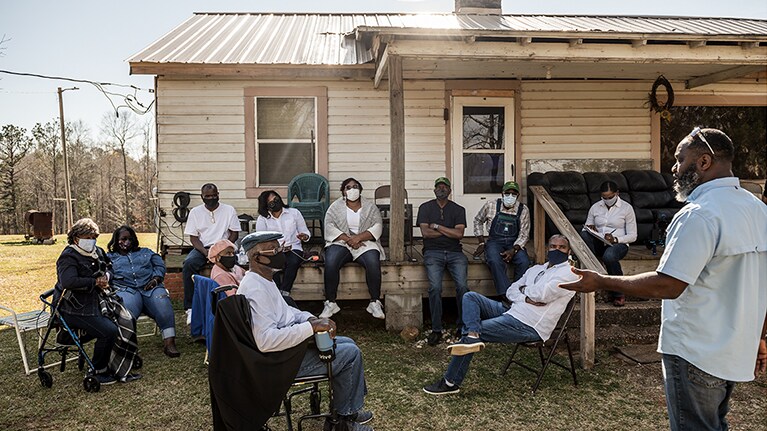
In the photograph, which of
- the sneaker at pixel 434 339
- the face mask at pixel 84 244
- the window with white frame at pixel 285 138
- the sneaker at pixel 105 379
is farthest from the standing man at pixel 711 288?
the window with white frame at pixel 285 138

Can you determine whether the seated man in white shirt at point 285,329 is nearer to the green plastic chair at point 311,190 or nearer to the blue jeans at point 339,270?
the blue jeans at point 339,270

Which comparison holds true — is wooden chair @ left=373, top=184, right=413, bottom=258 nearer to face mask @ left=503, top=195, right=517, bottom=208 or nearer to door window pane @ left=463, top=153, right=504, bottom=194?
door window pane @ left=463, top=153, right=504, bottom=194

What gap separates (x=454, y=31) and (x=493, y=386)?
3275 mm

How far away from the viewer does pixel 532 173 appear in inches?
307

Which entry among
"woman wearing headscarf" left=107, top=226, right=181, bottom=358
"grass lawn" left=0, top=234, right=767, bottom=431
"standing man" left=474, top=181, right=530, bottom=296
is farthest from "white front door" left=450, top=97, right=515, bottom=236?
"woman wearing headscarf" left=107, top=226, right=181, bottom=358

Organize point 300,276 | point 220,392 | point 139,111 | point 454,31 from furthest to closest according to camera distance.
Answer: point 139,111 < point 300,276 < point 454,31 < point 220,392

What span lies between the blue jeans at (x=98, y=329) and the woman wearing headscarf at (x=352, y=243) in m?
1.96

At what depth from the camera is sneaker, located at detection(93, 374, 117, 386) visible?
4570 mm

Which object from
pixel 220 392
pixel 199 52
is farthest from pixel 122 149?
pixel 220 392

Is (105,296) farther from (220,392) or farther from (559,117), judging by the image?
(559,117)

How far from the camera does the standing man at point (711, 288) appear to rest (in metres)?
2.01

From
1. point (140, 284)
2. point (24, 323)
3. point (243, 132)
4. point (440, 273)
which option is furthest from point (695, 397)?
point (243, 132)

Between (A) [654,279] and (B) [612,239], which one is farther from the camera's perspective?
(B) [612,239]

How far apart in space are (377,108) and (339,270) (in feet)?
8.68
